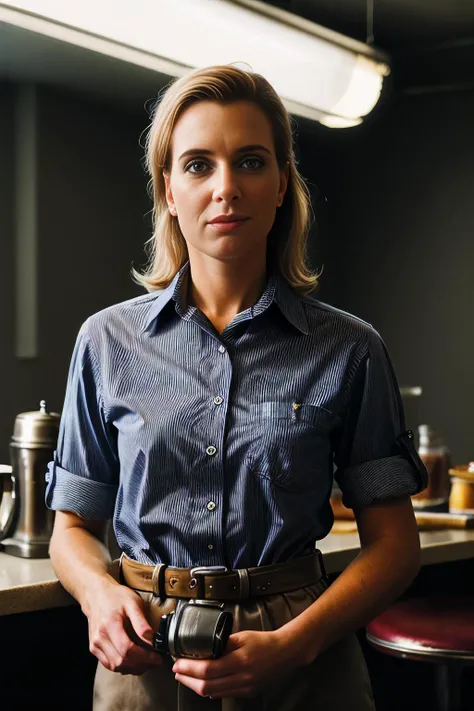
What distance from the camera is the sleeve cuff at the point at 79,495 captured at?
1463mm

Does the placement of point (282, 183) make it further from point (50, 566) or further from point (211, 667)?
point (50, 566)

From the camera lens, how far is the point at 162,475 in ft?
4.53

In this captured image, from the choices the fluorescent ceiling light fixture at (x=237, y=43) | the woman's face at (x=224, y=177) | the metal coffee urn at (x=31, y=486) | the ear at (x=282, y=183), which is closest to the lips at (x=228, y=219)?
the woman's face at (x=224, y=177)

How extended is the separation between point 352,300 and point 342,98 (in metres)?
3.00

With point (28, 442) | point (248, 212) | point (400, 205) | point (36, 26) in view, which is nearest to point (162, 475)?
point (248, 212)

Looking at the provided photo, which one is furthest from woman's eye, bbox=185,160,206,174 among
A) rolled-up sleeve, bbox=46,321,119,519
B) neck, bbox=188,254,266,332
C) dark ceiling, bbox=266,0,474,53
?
dark ceiling, bbox=266,0,474,53

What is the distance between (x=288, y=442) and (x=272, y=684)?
32 centimetres

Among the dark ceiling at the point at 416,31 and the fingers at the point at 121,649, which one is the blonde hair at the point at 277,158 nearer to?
the fingers at the point at 121,649

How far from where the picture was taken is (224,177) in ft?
4.46

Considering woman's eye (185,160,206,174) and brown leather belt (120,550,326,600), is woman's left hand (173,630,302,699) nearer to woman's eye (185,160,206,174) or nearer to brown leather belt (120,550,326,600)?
brown leather belt (120,550,326,600)

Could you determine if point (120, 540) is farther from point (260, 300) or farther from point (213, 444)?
point (260, 300)

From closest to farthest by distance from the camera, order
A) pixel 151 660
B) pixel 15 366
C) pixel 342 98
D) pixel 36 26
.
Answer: pixel 151 660 < pixel 36 26 < pixel 342 98 < pixel 15 366

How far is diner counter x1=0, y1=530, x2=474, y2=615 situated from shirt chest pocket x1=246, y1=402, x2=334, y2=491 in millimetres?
501

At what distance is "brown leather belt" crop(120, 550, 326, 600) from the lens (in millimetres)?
1343
